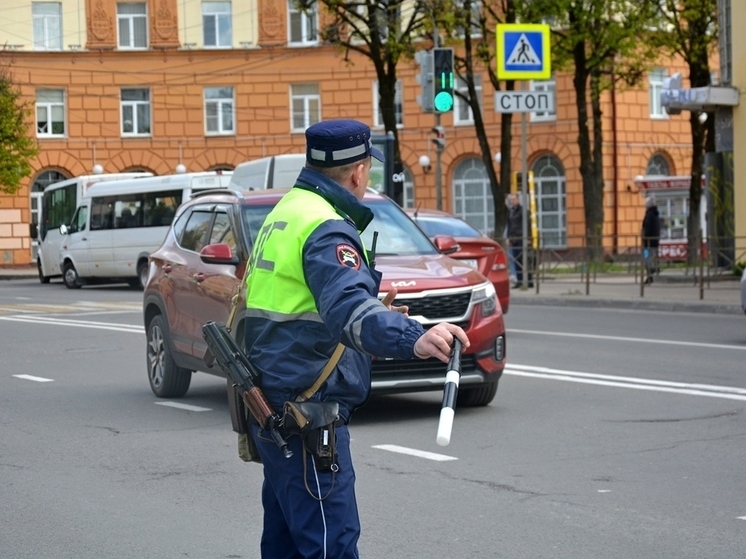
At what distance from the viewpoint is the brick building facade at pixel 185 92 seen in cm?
4981

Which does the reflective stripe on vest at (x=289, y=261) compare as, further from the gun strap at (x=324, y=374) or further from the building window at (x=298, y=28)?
the building window at (x=298, y=28)

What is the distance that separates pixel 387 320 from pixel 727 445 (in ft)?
18.0

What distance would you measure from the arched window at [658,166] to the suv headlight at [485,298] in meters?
39.3

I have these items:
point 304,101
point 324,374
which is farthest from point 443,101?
point 304,101

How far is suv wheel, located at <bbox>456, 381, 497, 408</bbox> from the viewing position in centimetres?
1035

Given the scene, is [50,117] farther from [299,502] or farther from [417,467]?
[299,502]

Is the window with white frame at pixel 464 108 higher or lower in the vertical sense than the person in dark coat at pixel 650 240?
higher

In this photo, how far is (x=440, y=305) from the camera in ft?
32.9

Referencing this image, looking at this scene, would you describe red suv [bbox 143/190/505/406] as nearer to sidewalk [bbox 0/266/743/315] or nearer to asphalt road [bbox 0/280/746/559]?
asphalt road [bbox 0/280/746/559]

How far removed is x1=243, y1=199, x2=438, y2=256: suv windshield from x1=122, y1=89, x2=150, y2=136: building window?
40.7 m

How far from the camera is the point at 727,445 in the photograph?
858 centimetres

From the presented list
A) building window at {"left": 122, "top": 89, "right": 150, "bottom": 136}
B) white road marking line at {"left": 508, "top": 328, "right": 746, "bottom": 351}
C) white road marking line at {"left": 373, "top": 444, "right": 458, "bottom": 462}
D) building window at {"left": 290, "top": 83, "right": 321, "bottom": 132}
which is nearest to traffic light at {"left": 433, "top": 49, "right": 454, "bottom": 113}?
white road marking line at {"left": 508, "top": 328, "right": 746, "bottom": 351}

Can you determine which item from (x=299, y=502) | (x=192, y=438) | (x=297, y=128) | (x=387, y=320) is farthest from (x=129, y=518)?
(x=297, y=128)

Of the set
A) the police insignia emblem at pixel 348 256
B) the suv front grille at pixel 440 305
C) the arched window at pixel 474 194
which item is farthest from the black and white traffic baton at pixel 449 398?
the arched window at pixel 474 194
